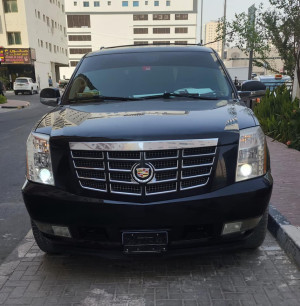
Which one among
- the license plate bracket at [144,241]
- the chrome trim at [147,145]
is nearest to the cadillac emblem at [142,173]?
the chrome trim at [147,145]

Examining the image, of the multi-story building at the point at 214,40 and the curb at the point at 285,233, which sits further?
the multi-story building at the point at 214,40

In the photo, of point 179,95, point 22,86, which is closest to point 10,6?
point 22,86

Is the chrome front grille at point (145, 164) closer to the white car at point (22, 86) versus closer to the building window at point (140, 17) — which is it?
the white car at point (22, 86)

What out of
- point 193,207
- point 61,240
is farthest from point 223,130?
point 61,240

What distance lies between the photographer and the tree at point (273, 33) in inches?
369

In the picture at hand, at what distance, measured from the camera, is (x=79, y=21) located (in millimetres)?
85812

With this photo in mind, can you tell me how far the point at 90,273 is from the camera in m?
2.98

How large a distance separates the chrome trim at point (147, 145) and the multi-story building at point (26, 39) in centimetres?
3676

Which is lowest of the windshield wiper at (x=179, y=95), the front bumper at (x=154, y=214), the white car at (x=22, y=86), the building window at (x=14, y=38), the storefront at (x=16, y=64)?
the white car at (x=22, y=86)

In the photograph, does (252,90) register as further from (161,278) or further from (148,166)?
(161,278)

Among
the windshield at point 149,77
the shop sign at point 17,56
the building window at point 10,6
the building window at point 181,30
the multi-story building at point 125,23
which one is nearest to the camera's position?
the windshield at point 149,77

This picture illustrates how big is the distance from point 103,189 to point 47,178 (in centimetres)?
45

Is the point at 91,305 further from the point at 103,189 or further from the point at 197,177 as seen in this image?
the point at 197,177

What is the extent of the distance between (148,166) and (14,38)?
44.6m
